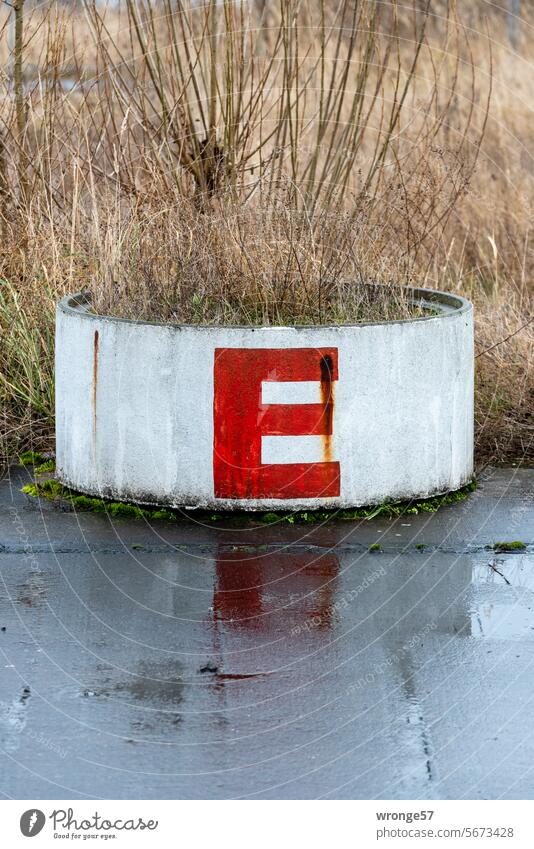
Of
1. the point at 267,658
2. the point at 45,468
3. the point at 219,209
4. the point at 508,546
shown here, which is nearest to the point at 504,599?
the point at 508,546

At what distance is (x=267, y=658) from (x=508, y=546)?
1569 millimetres

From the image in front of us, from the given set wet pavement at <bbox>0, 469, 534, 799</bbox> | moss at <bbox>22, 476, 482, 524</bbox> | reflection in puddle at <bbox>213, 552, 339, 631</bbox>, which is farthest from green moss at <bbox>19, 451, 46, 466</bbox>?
reflection in puddle at <bbox>213, 552, 339, 631</bbox>

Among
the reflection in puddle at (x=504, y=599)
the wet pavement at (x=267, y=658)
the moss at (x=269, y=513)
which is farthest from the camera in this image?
the moss at (x=269, y=513)

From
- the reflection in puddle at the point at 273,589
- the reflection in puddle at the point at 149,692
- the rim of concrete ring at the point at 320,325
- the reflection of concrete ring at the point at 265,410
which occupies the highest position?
the rim of concrete ring at the point at 320,325

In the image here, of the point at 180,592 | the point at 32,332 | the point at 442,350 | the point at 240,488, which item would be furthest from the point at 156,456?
the point at 32,332

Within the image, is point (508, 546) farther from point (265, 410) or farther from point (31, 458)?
point (31, 458)

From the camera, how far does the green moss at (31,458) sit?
22.3 ft

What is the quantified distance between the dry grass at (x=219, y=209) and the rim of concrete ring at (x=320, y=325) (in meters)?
0.13

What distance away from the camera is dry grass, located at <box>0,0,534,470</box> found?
6.59 m

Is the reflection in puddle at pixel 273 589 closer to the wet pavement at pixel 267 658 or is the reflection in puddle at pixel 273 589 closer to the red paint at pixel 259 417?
the wet pavement at pixel 267 658

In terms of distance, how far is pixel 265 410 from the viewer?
554 cm

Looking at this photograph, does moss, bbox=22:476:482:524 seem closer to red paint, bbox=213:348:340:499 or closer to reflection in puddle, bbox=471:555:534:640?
red paint, bbox=213:348:340:499

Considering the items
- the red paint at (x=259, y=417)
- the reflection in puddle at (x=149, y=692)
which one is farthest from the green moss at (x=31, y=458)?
the reflection in puddle at (x=149, y=692)

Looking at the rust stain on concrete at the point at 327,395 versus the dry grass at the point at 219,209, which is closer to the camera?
the rust stain on concrete at the point at 327,395
